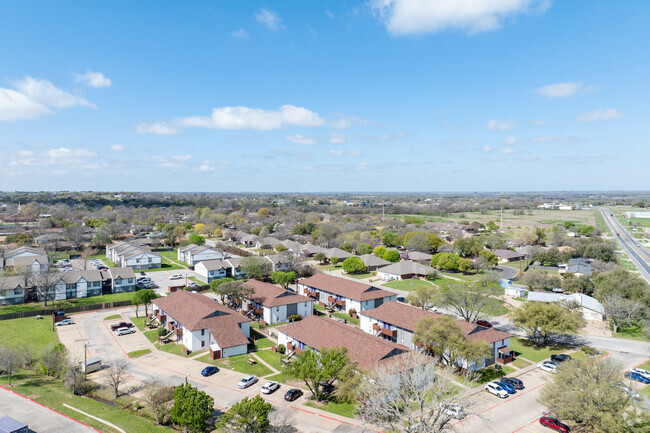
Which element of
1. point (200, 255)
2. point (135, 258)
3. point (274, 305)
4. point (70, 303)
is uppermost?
point (135, 258)

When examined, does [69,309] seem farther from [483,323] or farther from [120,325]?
[483,323]

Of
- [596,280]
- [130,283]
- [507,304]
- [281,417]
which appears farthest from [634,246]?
[130,283]

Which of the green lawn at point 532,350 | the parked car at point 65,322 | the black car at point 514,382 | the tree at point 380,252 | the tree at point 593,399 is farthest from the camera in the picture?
the tree at point 380,252

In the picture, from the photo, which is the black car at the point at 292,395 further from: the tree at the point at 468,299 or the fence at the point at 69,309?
the fence at the point at 69,309

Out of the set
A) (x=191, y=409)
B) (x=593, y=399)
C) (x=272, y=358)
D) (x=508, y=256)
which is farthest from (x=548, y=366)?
(x=508, y=256)

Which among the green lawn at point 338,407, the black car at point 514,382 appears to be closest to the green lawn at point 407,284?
the black car at point 514,382

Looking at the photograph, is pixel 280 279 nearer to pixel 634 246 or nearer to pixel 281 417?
pixel 281 417
